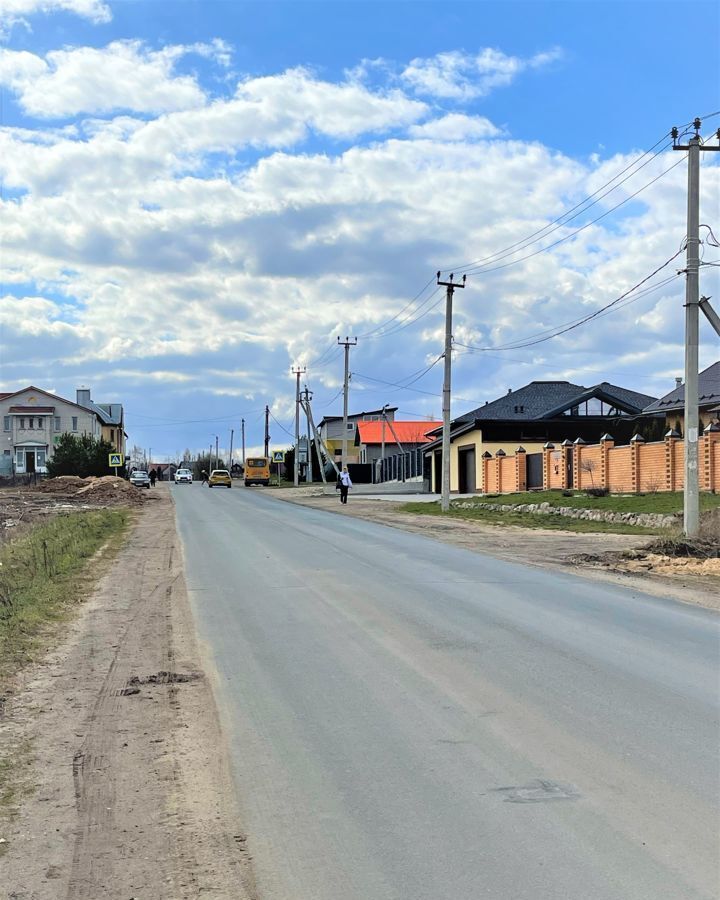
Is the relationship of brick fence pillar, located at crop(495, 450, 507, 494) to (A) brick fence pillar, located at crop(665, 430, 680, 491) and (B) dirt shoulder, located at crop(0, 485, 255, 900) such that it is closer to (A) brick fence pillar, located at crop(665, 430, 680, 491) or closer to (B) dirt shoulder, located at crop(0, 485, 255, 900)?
(A) brick fence pillar, located at crop(665, 430, 680, 491)

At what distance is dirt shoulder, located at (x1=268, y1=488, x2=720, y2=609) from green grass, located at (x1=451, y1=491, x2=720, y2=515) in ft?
9.92

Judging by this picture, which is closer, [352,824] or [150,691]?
[352,824]

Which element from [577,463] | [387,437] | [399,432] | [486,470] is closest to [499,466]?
[486,470]

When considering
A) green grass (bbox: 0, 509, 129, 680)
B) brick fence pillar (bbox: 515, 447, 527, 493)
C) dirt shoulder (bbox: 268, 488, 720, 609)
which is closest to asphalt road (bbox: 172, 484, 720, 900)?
dirt shoulder (bbox: 268, 488, 720, 609)

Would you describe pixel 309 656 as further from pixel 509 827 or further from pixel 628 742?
pixel 509 827

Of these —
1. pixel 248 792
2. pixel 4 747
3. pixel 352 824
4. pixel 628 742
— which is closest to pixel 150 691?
pixel 4 747

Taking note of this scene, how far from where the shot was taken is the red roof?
101 m

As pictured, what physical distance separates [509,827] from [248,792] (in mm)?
1476

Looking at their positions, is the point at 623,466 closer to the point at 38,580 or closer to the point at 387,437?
the point at 38,580

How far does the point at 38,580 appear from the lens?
14.4 metres

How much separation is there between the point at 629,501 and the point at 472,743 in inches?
972

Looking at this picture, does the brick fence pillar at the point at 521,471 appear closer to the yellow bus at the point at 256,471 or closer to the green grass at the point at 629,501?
the green grass at the point at 629,501

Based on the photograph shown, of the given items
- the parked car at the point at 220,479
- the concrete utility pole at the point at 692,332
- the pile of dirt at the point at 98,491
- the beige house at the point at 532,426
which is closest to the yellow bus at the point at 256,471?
the parked car at the point at 220,479

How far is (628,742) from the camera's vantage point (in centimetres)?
587
